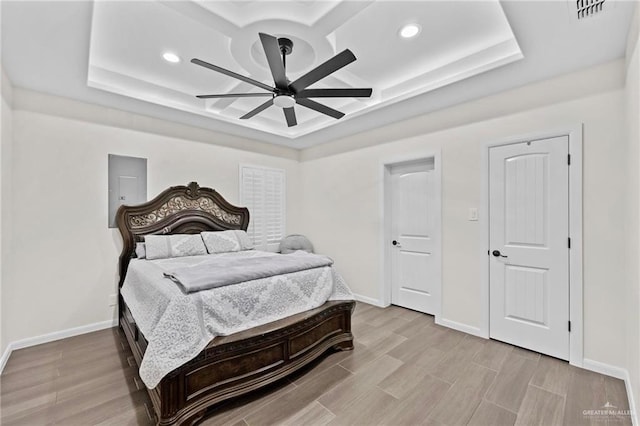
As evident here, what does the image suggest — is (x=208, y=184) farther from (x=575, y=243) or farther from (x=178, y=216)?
(x=575, y=243)

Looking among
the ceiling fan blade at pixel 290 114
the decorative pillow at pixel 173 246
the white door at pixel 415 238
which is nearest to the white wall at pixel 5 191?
the decorative pillow at pixel 173 246

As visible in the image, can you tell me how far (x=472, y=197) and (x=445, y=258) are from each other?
2.58ft

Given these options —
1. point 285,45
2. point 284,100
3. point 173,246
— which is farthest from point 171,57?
point 173,246

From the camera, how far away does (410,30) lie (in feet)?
7.69

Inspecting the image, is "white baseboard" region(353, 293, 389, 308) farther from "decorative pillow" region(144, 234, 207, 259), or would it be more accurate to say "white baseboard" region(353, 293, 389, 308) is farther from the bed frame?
"decorative pillow" region(144, 234, 207, 259)

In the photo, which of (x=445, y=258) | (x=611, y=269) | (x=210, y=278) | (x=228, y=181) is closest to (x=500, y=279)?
(x=445, y=258)

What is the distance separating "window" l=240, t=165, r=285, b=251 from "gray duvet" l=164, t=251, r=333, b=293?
2109mm

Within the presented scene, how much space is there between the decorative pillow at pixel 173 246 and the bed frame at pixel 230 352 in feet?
0.72

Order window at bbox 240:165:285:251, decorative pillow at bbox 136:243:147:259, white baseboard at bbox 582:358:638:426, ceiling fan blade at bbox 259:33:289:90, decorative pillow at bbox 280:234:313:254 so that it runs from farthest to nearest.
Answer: decorative pillow at bbox 280:234:313:254 < window at bbox 240:165:285:251 < decorative pillow at bbox 136:243:147:259 < white baseboard at bbox 582:358:638:426 < ceiling fan blade at bbox 259:33:289:90

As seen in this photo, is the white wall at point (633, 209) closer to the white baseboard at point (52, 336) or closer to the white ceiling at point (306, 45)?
the white ceiling at point (306, 45)

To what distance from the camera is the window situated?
474 centimetres

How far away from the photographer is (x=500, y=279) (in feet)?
9.78

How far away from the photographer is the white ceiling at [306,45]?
1974 mm

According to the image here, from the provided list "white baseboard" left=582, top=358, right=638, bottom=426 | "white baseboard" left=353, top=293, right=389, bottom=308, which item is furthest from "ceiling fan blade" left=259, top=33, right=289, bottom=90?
"white baseboard" left=582, top=358, right=638, bottom=426
